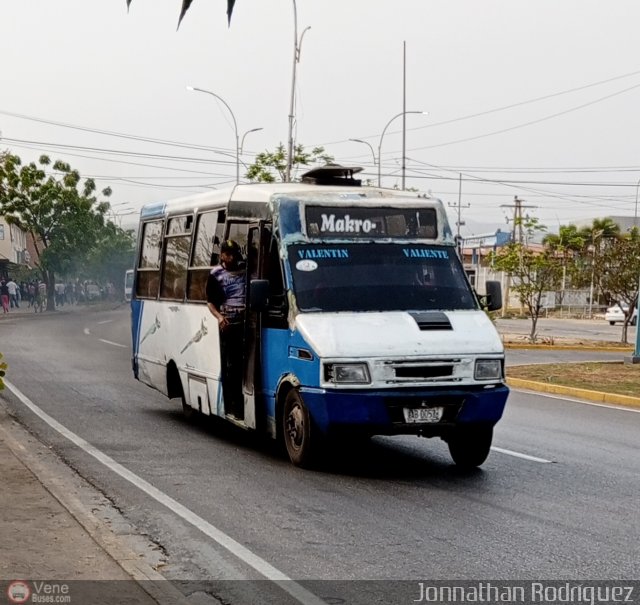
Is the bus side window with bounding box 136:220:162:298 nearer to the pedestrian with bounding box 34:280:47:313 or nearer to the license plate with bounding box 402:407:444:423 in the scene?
the license plate with bounding box 402:407:444:423

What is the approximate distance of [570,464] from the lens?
11516 mm

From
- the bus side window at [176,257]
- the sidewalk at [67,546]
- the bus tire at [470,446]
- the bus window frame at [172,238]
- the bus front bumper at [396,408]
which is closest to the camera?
the sidewalk at [67,546]

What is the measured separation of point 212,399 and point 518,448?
3274 millimetres

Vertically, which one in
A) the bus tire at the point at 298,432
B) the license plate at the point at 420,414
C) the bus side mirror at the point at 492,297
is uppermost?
the bus side mirror at the point at 492,297

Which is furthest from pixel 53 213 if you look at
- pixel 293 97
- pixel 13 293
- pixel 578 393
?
pixel 578 393

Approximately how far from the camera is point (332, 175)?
12.7m

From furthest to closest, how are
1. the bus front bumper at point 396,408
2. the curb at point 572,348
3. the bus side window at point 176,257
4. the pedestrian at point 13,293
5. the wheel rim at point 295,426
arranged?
1. the pedestrian at point 13,293
2. the curb at point 572,348
3. the bus side window at point 176,257
4. the wheel rim at point 295,426
5. the bus front bumper at point 396,408

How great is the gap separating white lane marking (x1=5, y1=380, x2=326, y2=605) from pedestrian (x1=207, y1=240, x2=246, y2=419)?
4.76ft

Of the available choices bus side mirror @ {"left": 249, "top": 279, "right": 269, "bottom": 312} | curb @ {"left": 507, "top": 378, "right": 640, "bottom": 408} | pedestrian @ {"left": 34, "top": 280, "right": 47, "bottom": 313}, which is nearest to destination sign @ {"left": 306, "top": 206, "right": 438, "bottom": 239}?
bus side mirror @ {"left": 249, "top": 279, "right": 269, "bottom": 312}

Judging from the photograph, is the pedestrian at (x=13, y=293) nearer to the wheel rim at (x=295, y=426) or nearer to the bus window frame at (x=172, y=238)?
the bus window frame at (x=172, y=238)

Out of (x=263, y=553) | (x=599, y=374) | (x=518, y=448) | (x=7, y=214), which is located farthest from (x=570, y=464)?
(x=7, y=214)

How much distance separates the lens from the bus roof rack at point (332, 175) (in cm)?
1263

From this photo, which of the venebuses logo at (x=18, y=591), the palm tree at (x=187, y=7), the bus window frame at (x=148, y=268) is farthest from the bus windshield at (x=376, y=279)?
the palm tree at (x=187, y=7)

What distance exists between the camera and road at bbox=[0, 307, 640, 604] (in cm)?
704
